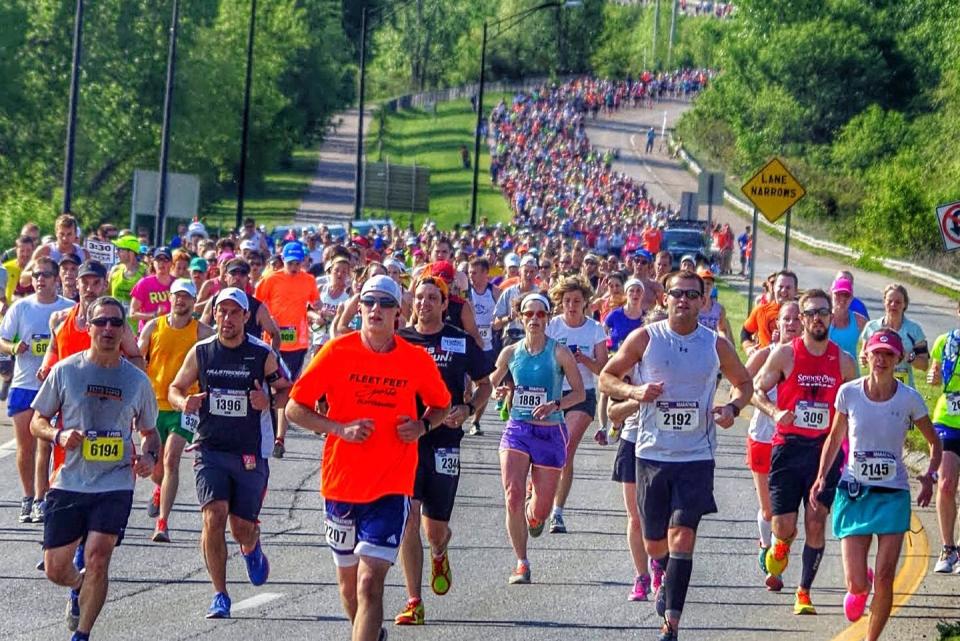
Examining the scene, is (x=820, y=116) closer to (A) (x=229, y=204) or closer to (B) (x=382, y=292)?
(A) (x=229, y=204)

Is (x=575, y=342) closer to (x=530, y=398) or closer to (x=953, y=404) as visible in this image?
(x=530, y=398)

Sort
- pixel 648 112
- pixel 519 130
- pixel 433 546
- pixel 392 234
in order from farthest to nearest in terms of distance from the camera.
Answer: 1. pixel 648 112
2. pixel 519 130
3. pixel 392 234
4. pixel 433 546

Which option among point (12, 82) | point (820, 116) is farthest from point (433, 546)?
point (820, 116)

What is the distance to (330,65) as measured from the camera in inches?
4050

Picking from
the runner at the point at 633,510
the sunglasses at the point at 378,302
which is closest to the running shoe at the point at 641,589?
the runner at the point at 633,510

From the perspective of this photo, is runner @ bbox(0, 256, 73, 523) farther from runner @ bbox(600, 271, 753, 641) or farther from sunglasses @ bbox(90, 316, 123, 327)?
runner @ bbox(600, 271, 753, 641)

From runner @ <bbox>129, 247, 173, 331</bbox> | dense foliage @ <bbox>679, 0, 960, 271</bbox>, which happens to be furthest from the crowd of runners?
dense foliage @ <bbox>679, 0, 960, 271</bbox>

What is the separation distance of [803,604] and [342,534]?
3588 millimetres

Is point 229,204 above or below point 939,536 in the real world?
above

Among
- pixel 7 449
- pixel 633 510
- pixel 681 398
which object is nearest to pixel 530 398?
pixel 633 510

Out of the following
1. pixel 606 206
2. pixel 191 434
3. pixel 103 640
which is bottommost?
pixel 103 640

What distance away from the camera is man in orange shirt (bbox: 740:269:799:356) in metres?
14.8

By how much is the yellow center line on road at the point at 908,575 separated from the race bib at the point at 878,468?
0.94 m

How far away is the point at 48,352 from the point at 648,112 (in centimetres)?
10426
